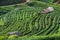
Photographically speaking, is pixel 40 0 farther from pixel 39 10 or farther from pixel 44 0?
pixel 39 10

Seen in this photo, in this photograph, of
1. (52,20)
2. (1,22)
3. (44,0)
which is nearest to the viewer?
(52,20)

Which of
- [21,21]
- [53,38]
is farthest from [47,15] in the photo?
[53,38]

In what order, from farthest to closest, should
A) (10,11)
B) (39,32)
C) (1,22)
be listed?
(10,11)
(1,22)
(39,32)

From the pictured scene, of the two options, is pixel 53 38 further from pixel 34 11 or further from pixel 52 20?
pixel 34 11

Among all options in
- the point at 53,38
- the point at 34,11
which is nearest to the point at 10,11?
the point at 34,11

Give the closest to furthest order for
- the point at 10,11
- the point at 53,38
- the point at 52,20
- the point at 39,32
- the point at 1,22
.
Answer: the point at 53,38 < the point at 39,32 < the point at 52,20 < the point at 1,22 < the point at 10,11

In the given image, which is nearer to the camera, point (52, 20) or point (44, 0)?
point (52, 20)

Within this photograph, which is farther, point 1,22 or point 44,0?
point 44,0

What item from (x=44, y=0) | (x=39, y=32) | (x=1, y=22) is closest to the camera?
(x=39, y=32)

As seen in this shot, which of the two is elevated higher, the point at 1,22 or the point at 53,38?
the point at 53,38
